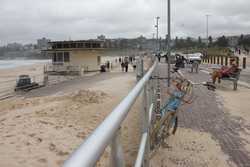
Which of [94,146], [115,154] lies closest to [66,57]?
[115,154]

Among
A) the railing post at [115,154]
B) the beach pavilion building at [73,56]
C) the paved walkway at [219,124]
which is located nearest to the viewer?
the railing post at [115,154]

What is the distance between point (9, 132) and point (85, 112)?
3.13 m

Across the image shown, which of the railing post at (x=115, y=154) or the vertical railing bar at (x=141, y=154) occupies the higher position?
the railing post at (x=115, y=154)

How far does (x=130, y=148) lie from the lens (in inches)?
141

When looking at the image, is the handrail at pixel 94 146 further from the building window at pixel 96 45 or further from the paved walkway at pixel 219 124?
the building window at pixel 96 45

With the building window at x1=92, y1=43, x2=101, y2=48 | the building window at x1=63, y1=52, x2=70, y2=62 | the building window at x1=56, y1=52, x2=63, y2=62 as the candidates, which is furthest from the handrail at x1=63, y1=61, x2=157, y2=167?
the building window at x1=92, y1=43, x2=101, y2=48

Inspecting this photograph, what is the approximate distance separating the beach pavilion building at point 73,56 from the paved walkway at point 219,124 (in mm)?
34590

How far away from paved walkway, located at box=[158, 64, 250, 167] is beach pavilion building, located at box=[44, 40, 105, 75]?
3459 cm

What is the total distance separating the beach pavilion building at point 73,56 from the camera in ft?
146

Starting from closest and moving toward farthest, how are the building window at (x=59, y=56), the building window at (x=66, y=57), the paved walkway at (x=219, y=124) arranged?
1. the paved walkway at (x=219, y=124)
2. the building window at (x=66, y=57)
3. the building window at (x=59, y=56)

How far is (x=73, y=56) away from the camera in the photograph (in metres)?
46.7

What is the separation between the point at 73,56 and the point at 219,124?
131 feet

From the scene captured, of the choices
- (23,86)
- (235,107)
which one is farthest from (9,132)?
(23,86)

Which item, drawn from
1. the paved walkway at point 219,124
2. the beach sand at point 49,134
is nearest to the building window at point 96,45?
the beach sand at point 49,134
